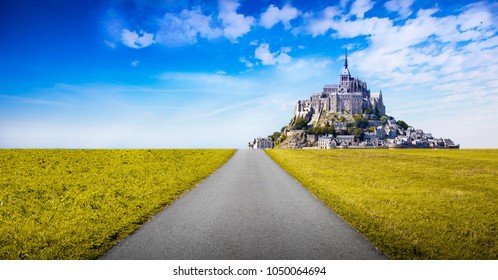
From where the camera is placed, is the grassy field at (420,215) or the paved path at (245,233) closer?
the paved path at (245,233)

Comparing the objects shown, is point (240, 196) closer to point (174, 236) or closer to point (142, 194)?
point (142, 194)

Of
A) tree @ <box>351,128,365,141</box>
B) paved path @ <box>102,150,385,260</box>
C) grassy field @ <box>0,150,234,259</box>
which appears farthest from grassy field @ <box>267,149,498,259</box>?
tree @ <box>351,128,365,141</box>

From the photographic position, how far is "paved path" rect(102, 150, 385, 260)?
7340mm

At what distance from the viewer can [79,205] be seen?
13211mm

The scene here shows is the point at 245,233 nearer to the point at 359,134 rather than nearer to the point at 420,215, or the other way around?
the point at 420,215

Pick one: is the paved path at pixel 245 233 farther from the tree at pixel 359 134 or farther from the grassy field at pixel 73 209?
the tree at pixel 359 134

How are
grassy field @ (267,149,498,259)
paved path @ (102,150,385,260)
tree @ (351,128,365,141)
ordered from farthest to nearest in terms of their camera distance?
tree @ (351,128,365,141) < grassy field @ (267,149,498,259) < paved path @ (102,150,385,260)

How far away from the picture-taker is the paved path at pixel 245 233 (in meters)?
7.34

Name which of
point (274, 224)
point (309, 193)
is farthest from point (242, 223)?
point (309, 193)

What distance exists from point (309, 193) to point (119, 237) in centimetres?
1035

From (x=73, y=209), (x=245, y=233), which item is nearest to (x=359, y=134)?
(x=73, y=209)

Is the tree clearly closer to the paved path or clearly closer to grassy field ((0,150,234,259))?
grassy field ((0,150,234,259))

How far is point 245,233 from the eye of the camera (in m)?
8.90

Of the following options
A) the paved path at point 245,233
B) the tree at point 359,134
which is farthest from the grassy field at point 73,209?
the tree at point 359,134
